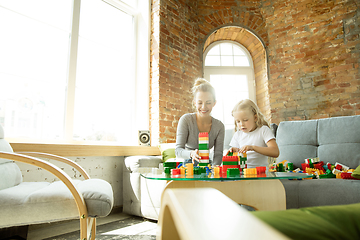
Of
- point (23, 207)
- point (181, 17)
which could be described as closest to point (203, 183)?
point (23, 207)

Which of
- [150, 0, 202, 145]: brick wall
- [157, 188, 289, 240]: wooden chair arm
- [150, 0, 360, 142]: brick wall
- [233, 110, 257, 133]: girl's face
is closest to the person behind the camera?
[157, 188, 289, 240]: wooden chair arm

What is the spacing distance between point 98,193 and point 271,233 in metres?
1.08

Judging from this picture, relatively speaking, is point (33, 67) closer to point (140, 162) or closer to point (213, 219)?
point (140, 162)

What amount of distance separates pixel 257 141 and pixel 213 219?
5.88ft

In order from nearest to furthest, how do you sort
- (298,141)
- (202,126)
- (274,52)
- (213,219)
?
(213,219) → (202,126) → (298,141) → (274,52)

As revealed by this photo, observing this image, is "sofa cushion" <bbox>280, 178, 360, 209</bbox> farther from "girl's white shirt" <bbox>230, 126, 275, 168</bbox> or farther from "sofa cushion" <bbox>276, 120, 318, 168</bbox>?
"sofa cushion" <bbox>276, 120, 318, 168</bbox>

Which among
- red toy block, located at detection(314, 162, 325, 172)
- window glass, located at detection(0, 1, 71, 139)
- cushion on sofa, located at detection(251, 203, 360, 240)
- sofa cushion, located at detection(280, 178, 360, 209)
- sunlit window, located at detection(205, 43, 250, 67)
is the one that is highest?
sunlit window, located at detection(205, 43, 250, 67)

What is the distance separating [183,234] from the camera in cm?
24

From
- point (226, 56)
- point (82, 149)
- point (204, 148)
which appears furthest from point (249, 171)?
point (226, 56)

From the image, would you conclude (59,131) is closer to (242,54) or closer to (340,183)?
(340,183)

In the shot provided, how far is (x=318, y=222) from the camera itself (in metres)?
0.26

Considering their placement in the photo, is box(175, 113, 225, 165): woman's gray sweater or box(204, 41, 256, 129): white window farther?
box(204, 41, 256, 129): white window

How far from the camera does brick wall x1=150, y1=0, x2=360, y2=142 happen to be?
11.9 feet

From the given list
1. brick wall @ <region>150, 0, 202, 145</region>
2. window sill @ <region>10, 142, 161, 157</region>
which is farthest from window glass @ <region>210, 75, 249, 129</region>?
window sill @ <region>10, 142, 161, 157</region>
